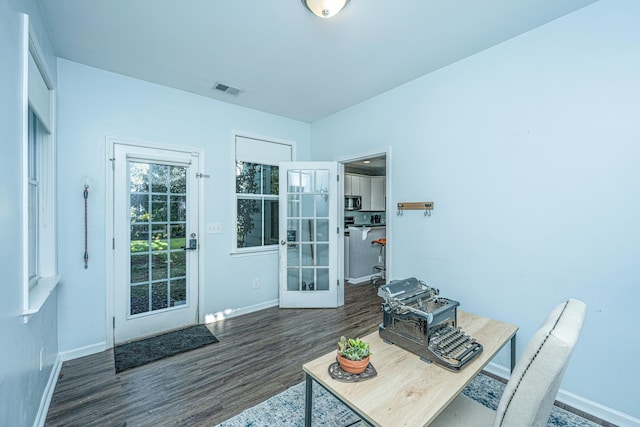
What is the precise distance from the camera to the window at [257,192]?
144 inches

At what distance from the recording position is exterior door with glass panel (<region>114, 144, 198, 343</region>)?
2.82m

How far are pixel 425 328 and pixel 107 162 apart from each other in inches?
125

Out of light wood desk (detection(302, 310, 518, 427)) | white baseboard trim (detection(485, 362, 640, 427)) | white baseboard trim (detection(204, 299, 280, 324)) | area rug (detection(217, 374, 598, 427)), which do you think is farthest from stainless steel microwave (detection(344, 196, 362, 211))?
light wood desk (detection(302, 310, 518, 427))

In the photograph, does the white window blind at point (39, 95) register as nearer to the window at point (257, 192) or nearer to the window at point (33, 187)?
the window at point (33, 187)

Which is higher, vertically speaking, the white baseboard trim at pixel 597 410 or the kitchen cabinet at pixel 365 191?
the kitchen cabinet at pixel 365 191

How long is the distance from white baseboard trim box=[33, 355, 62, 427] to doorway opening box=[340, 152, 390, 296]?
2.97 metres

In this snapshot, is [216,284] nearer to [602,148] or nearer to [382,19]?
[382,19]

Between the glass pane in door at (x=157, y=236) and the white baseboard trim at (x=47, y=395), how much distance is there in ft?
2.21

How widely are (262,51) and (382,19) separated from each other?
1.05 metres

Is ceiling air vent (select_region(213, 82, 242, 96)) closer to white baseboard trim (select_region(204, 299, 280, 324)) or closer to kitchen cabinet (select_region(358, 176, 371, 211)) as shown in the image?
white baseboard trim (select_region(204, 299, 280, 324))

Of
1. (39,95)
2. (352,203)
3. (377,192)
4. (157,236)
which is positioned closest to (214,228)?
(157,236)

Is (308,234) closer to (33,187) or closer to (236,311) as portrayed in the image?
(236,311)

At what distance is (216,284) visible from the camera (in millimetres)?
3393

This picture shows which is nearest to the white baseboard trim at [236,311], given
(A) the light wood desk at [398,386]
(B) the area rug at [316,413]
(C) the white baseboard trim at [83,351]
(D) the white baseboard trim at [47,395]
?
(C) the white baseboard trim at [83,351]
